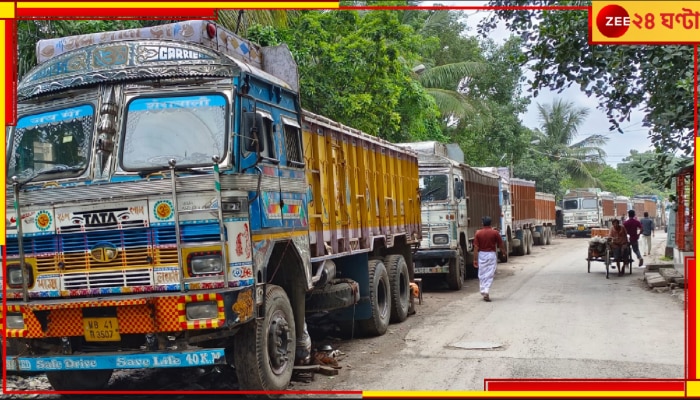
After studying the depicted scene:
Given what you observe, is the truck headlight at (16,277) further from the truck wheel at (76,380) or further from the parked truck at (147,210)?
the truck wheel at (76,380)

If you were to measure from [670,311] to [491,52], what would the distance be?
18032mm

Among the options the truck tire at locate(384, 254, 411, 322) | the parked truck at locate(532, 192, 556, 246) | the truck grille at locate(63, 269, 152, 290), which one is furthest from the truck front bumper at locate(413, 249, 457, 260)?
the parked truck at locate(532, 192, 556, 246)

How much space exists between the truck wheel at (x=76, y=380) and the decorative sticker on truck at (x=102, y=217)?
5.77 ft

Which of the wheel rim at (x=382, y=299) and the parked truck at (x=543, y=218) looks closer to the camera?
the wheel rim at (x=382, y=299)

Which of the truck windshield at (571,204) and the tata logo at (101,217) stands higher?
the tata logo at (101,217)

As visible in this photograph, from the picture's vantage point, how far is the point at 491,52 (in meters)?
28.5

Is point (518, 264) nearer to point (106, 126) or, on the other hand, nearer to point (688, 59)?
point (688, 59)

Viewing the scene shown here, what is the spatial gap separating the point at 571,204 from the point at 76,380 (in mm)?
40394

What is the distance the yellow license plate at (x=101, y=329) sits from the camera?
5.76m

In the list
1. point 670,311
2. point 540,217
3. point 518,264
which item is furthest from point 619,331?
point 540,217

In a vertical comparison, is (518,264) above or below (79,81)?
below

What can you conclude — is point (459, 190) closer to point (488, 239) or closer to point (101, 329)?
point (488, 239)

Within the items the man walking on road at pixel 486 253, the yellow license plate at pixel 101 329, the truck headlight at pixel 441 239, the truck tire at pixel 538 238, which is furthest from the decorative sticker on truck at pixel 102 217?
the truck tire at pixel 538 238

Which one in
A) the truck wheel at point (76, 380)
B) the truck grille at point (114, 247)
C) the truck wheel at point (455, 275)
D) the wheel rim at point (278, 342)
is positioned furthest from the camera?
the truck wheel at point (455, 275)
